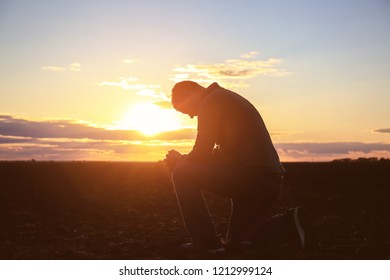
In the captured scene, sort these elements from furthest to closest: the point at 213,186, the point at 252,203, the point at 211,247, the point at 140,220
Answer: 1. the point at 140,220
2. the point at 252,203
3. the point at 211,247
4. the point at 213,186

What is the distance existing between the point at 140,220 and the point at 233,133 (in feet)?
11.9

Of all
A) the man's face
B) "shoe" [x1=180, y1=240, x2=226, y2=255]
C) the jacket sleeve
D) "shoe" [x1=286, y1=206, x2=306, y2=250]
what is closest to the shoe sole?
"shoe" [x1=286, y1=206, x2=306, y2=250]

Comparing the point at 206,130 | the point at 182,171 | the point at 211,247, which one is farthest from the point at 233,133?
the point at 211,247

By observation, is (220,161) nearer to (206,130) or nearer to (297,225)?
(206,130)

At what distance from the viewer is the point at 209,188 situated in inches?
218

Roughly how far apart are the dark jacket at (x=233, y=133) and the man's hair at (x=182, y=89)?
17 centimetres

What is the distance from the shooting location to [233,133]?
5453 mm

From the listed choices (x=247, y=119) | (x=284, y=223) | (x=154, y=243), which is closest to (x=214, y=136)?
(x=247, y=119)

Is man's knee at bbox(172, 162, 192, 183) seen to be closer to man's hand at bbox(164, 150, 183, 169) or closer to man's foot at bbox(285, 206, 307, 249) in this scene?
man's hand at bbox(164, 150, 183, 169)

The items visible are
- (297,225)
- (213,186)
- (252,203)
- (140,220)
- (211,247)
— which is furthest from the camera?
(140,220)

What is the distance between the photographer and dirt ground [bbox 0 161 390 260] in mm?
6160

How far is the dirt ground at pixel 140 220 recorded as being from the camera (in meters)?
6.16

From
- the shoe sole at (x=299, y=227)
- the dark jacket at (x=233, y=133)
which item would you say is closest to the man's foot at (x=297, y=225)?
the shoe sole at (x=299, y=227)

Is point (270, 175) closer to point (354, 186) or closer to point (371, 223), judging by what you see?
point (371, 223)
